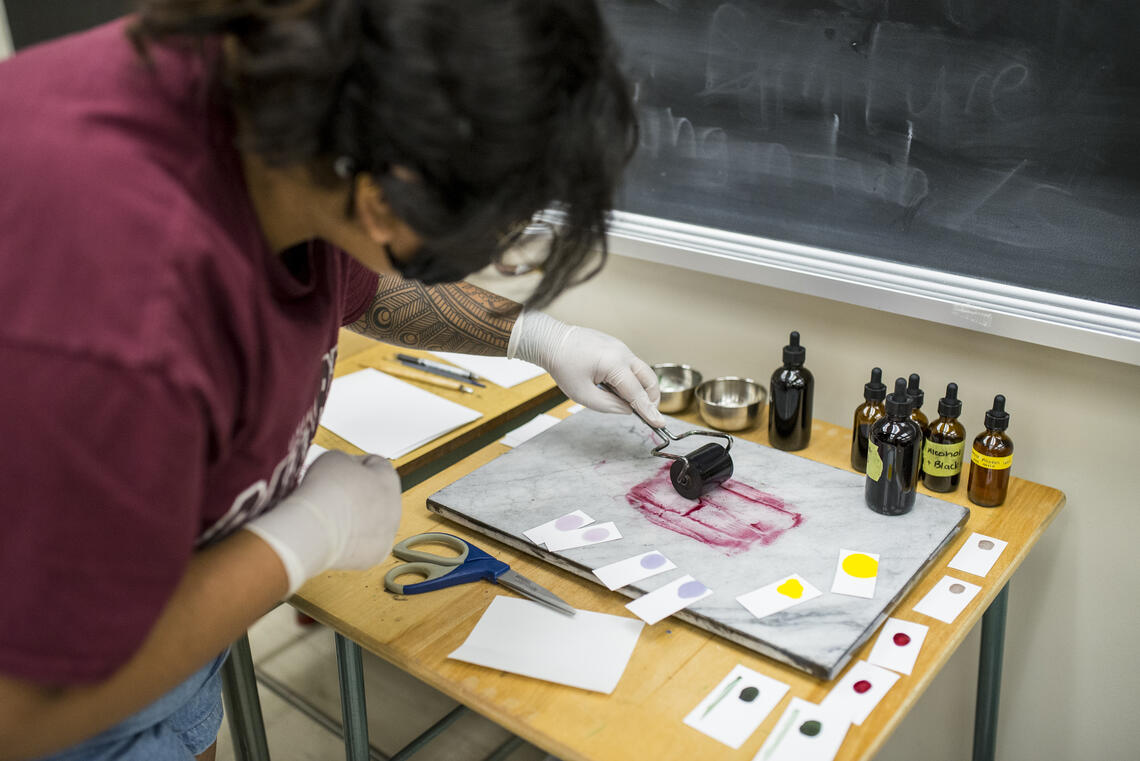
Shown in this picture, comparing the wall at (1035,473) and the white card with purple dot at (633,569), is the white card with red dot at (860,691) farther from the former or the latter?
the wall at (1035,473)

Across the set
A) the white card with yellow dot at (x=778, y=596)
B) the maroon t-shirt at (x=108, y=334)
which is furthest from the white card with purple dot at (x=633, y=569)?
the maroon t-shirt at (x=108, y=334)

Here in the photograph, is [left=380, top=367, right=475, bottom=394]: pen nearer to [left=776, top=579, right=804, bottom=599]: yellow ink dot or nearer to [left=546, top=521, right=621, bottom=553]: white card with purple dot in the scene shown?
[left=546, top=521, right=621, bottom=553]: white card with purple dot

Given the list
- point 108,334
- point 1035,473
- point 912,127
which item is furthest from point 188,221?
point 1035,473

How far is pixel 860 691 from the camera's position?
38.1 inches

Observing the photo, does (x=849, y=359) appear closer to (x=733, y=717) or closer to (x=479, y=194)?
(x=733, y=717)

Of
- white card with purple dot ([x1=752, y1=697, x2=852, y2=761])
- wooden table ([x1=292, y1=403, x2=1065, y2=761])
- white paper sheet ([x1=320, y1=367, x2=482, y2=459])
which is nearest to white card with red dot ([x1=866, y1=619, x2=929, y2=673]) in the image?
wooden table ([x1=292, y1=403, x2=1065, y2=761])

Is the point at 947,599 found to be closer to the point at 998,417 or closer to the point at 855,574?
the point at 855,574

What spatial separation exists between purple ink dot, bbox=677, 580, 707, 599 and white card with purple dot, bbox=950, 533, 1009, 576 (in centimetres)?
36

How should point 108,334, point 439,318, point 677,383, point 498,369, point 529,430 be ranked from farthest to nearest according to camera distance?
point 498,369, point 677,383, point 529,430, point 439,318, point 108,334

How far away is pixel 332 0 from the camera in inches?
22.7

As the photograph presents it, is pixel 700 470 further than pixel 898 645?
Yes

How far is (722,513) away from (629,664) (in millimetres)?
309

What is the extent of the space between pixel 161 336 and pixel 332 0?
245 millimetres

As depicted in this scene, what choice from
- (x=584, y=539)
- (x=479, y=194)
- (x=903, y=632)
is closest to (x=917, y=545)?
(x=903, y=632)
